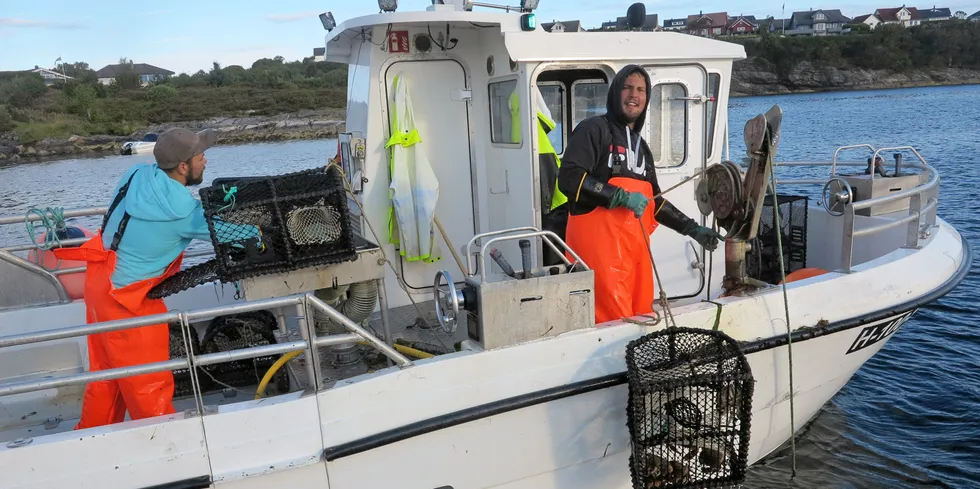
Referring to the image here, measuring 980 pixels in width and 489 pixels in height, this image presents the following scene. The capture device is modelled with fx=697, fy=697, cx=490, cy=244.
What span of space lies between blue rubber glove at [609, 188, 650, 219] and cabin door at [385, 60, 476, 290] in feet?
6.45

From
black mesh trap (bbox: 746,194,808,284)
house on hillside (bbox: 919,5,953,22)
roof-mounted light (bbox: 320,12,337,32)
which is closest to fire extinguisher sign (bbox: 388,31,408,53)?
roof-mounted light (bbox: 320,12,337,32)

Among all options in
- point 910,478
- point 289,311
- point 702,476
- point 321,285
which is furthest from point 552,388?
point 910,478

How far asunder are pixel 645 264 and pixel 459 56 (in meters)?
2.28

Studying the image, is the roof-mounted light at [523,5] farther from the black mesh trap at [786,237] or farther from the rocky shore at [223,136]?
the rocky shore at [223,136]

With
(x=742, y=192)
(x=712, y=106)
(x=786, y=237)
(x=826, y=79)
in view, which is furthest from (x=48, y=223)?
(x=826, y=79)

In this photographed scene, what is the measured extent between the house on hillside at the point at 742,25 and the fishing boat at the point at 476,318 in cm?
9602

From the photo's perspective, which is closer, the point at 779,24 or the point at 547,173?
the point at 547,173

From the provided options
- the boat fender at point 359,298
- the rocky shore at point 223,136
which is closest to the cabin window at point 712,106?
the boat fender at point 359,298

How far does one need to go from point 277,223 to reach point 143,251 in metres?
0.66

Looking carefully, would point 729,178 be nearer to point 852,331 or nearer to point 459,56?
point 852,331

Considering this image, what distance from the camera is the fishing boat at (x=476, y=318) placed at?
10.6 ft

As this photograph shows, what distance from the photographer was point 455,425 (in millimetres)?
3461

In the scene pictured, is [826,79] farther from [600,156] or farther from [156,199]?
[156,199]

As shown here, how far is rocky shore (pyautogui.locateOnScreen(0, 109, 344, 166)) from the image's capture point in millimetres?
48719
